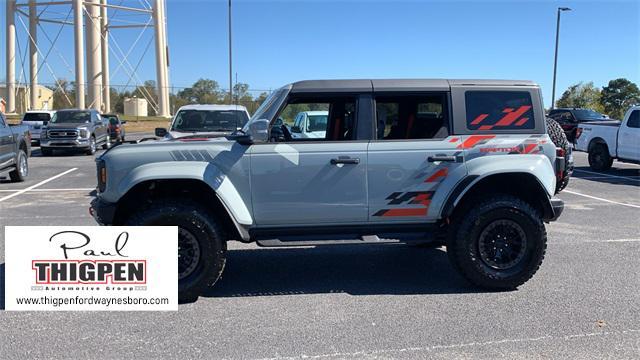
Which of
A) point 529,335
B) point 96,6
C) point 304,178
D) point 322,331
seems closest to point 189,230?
point 304,178

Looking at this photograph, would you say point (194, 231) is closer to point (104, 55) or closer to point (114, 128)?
point (114, 128)

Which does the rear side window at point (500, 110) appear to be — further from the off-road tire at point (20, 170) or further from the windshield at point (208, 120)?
the off-road tire at point (20, 170)

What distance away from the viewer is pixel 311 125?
6152 mm

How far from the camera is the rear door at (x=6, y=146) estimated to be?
1264 cm

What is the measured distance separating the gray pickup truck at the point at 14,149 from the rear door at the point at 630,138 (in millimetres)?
15189

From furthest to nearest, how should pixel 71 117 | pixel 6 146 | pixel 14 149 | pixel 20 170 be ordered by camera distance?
pixel 71 117
pixel 20 170
pixel 14 149
pixel 6 146

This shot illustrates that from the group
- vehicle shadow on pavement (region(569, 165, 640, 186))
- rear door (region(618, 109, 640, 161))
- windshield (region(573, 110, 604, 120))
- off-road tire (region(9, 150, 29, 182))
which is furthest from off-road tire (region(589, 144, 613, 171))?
off-road tire (region(9, 150, 29, 182))

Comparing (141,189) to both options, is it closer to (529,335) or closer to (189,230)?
(189,230)

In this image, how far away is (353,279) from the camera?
5.95 metres

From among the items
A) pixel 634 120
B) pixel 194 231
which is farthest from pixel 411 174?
pixel 634 120

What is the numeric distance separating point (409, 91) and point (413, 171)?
0.79 metres

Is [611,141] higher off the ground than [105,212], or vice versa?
[105,212]

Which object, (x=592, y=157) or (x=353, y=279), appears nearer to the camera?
(x=353, y=279)

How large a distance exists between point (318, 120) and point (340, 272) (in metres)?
1.62
